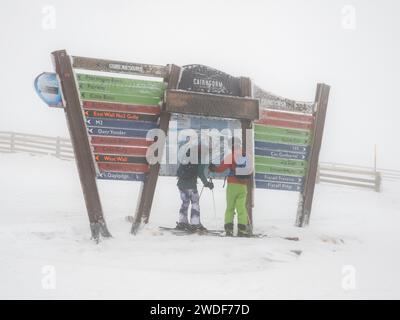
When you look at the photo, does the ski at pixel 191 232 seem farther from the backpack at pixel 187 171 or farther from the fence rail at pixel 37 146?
the fence rail at pixel 37 146

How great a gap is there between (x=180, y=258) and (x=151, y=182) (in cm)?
161

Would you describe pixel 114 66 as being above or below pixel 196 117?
above

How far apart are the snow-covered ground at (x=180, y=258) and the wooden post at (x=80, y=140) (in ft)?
1.20

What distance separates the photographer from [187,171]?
7105mm

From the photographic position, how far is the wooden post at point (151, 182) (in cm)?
655

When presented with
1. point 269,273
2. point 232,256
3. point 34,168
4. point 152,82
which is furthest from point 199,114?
point 34,168

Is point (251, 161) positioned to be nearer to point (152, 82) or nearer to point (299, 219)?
point (299, 219)

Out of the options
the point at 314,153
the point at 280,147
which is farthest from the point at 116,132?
the point at 314,153

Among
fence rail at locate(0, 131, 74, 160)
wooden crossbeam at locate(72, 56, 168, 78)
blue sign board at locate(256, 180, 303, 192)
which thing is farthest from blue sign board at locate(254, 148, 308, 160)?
fence rail at locate(0, 131, 74, 160)

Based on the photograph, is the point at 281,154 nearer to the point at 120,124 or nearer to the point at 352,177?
the point at 120,124

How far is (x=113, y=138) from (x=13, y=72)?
120291mm

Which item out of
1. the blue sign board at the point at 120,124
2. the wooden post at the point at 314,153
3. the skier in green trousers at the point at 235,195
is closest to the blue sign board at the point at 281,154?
the wooden post at the point at 314,153

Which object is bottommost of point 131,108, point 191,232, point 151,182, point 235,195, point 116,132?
point 191,232

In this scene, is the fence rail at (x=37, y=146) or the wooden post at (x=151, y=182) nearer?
the wooden post at (x=151, y=182)
